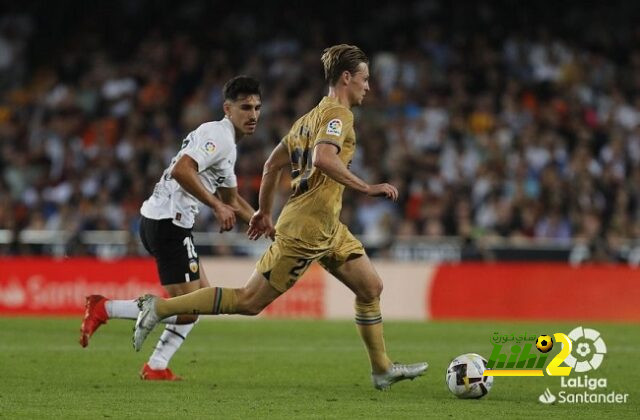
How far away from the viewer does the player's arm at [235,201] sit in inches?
384

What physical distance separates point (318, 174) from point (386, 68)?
14.9m

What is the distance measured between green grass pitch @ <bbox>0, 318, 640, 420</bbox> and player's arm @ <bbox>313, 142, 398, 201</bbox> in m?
1.43

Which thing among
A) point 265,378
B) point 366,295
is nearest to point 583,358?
point 366,295

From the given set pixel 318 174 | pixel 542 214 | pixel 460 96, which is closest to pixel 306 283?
pixel 542 214

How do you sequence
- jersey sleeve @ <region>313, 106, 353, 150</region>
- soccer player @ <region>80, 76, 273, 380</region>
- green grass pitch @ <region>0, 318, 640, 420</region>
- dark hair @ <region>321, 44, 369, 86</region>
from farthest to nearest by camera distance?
soccer player @ <region>80, 76, 273, 380</region>, dark hair @ <region>321, 44, 369, 86</region>, jersey sleeve @ <region>313, 106, 353, 150</region>, green grass pitch @ <region>0, 318, 640, 420</region>

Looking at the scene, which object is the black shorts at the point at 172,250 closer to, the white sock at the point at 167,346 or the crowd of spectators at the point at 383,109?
the white sock at the point at 167,346

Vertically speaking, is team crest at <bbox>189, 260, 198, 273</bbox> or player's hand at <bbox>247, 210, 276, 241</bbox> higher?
player's hand at <bbox>247, 210, 276, 241</bbox>

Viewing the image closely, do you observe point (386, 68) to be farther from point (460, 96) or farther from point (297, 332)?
point (297, 332)

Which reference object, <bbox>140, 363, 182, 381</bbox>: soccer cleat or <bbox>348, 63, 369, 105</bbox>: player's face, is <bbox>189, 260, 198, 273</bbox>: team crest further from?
<bbox>348, 63, 369, 105</bbox>: player's face

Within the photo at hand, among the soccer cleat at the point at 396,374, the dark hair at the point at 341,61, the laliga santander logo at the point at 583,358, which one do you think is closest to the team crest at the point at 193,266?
the soccer cleat at the point at 396,374

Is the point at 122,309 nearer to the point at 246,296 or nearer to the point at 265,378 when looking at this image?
the point at 246,296

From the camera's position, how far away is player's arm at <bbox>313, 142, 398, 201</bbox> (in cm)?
817

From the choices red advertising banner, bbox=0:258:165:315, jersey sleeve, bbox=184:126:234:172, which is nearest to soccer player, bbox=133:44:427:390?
jersey sleeve, bbox=184:126:234:172

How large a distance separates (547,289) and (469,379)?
382 inches
